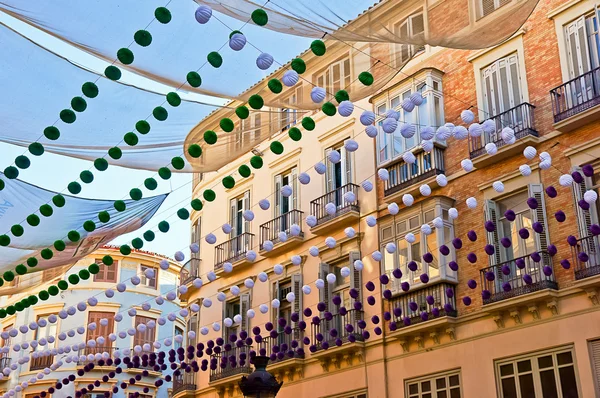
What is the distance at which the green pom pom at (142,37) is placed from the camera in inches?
341

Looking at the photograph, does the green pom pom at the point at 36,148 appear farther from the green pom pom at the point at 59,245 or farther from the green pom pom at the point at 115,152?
the green pom pom at the point at 59,245

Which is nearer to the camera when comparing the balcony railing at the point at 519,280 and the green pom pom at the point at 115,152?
the green pom pom at the point at 115,152

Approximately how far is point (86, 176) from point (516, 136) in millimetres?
9576

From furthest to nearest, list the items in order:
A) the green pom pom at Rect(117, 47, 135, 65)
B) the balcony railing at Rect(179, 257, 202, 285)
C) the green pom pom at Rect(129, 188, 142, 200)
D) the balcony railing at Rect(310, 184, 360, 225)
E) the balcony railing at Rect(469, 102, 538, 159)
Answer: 1. the balcony railing at Rect(179, 257, 202, 285)
2. the balcony railing at Rect(310, 184, 360, 225)
3. the balcony railing at Rect(469, 102, 538, 159)
4. the green pom pom at Rect(129, 188, 142, 200)
5. the green pom pom at Rect(117, 47, 135, 65)

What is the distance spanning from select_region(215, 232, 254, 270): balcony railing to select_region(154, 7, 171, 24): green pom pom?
1587 centimetres

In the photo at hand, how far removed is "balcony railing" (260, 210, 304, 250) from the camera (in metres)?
23.2

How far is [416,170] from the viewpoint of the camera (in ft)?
64.4

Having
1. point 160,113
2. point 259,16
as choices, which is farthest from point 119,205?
point 259,16

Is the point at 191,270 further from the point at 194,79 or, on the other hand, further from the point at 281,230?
the point at 194,79

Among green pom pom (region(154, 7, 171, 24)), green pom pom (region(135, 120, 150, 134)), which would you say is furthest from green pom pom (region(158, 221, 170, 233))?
green pom pom (region(154, 7, 171, 24))

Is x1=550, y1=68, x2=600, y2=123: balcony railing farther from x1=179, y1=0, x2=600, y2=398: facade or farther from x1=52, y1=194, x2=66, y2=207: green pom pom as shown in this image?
x1=52, y1=194, x2=66, y2=207: green pom pom

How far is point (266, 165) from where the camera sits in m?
25.6

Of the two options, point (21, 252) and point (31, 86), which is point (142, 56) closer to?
point (31, 86)

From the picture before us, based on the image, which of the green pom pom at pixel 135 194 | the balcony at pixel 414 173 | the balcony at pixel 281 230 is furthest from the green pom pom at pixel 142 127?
the balcony at pixel 281 230
